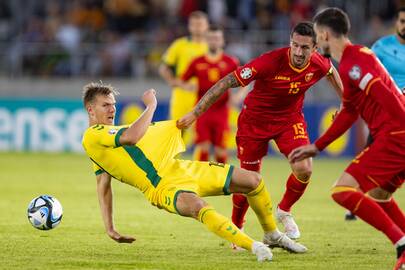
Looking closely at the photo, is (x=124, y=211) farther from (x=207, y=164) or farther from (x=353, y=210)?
(x=353, y=210)

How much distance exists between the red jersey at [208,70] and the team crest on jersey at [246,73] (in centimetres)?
672

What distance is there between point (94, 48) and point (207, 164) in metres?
15.9

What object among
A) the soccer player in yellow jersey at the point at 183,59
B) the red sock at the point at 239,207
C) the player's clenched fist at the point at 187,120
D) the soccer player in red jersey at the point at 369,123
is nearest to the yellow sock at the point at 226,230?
the soccer player in red jersey at the point at 369,123

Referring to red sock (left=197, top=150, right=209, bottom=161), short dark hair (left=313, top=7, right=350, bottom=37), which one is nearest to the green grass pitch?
red sock (left=197, top=150, right=209, bottom=161)

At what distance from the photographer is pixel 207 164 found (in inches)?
338

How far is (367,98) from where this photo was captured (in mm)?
7543

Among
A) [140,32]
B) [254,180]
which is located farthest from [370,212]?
[140,32]

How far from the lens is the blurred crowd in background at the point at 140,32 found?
77.4 feet

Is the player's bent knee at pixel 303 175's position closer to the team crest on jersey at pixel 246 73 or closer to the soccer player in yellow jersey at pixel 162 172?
the soccer player in yellow jersey at pixel 162 172

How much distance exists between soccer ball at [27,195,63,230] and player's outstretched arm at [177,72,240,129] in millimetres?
1513

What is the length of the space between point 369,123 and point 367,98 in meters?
0.24

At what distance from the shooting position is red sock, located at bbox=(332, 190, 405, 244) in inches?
295

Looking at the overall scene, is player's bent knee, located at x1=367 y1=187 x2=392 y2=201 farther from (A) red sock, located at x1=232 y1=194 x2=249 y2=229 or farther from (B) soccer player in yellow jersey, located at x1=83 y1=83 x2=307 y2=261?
(A) red sock, located at x1=232 y1=194 x2=249 y2=229

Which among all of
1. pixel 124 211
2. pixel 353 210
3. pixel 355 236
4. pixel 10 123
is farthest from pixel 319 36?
pixel 10 123
